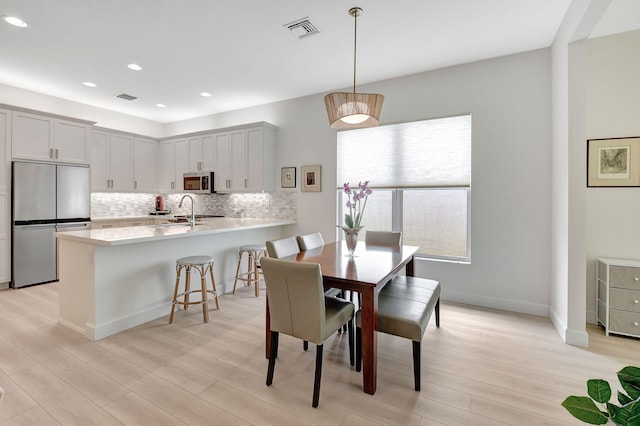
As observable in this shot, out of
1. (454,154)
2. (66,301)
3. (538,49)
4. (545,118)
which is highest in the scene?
(538,49)

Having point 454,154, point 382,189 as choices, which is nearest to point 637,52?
point 454,154

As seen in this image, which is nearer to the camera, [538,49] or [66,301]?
[66,301]

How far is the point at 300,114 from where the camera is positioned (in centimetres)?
473

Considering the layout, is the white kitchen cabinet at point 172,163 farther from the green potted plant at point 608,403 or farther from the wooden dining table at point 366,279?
the green potted plant at point 608,403

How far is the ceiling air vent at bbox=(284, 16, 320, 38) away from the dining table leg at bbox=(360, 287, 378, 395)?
2463mm

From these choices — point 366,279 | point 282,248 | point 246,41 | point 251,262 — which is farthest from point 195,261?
point 246,41

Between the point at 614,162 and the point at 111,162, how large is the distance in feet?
23.1

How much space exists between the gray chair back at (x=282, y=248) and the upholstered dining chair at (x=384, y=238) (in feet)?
2.97

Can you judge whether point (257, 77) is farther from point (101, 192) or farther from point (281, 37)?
point (101, 192)

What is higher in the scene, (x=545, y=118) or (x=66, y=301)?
(x=545, y=118)

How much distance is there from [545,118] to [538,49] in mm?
753

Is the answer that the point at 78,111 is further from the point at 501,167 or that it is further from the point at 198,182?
the point at 501,167

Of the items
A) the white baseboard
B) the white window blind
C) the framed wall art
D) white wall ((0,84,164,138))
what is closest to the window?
the white window blind

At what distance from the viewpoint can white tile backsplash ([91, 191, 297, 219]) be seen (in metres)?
5.01
